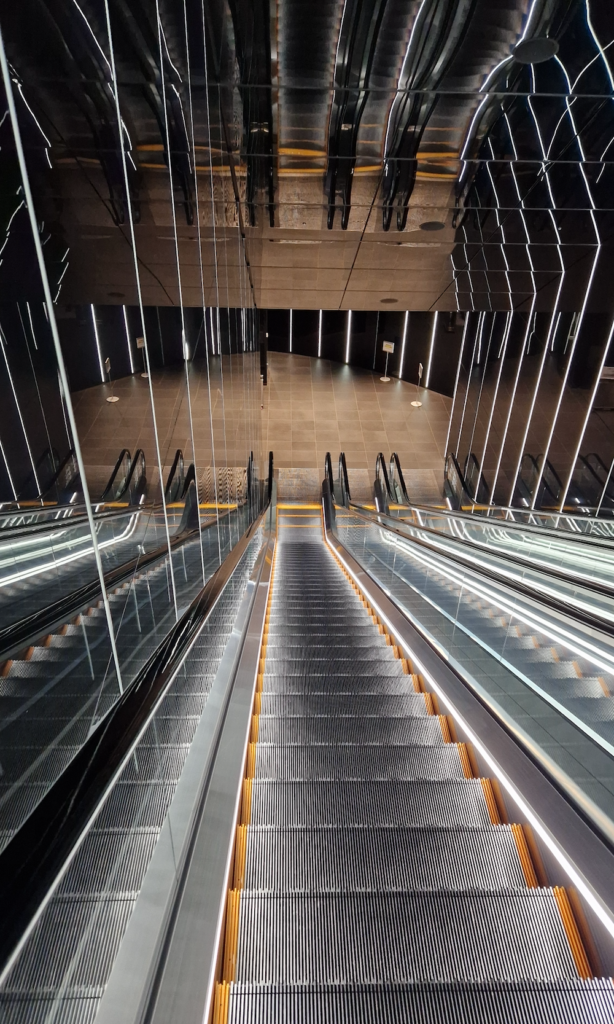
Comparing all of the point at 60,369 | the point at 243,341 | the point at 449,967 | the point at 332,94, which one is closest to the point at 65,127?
the point at 60,369

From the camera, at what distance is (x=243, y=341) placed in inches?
374

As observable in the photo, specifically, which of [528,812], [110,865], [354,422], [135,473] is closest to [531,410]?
[354,422]

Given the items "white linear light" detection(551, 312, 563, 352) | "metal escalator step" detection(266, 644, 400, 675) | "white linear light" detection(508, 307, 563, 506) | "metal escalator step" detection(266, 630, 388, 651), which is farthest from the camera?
"white linear light" detection(508, 307, 563, 506)

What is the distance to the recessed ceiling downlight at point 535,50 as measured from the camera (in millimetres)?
5661

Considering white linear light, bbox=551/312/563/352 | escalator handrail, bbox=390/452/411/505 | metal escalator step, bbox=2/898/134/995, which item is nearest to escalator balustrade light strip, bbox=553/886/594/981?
metal escalator step, bbox=2/898/134/995

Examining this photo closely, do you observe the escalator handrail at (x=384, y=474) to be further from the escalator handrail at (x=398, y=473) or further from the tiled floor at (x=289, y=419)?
the tiled floor at (x=289, y=419)

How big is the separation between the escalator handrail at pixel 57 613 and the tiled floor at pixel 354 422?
10.7 meters

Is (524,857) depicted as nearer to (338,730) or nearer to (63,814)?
(338,730)

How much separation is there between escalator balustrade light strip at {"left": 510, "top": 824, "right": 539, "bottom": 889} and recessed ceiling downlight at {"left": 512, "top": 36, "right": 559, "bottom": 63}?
7452 millimetres

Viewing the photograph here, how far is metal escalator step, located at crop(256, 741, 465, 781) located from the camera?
2266 mm

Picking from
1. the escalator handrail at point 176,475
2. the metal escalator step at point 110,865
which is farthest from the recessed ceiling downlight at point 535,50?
the metal escalator step at point 110,865

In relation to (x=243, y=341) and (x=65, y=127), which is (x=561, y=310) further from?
(x=65, y=127)

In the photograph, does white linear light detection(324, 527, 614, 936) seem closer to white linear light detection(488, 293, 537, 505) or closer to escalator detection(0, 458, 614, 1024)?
escalator detection(0, 458, 614, 1024)

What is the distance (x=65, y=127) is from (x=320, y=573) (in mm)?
6233
